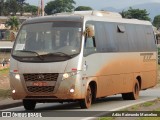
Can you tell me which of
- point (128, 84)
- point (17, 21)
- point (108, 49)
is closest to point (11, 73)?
point (108, 49)

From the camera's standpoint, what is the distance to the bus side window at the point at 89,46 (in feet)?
62.8

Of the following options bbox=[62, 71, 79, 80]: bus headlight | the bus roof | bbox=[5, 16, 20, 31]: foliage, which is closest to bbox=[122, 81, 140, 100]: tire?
the bus roof

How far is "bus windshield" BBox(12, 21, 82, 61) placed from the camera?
18500 mm

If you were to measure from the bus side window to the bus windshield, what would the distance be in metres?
0.40

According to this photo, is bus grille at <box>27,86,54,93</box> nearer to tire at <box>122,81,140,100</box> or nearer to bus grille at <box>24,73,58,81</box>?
bus grille at <box>24,73,58,81</box>

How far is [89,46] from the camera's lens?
769 inches

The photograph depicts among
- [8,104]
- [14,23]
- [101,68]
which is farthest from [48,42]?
[14,23]

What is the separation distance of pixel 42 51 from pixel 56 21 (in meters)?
1.25

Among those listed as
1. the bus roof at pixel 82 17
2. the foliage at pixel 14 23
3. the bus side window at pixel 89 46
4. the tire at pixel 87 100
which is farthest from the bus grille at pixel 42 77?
the foliage at pixel 14 23

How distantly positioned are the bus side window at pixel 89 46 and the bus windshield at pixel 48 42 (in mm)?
402

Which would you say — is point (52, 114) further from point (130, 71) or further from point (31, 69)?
point (130, 71)

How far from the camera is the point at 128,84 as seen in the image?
76.9ft

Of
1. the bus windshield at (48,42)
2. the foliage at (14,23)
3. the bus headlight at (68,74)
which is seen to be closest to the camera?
the bus headlight at (68,74)

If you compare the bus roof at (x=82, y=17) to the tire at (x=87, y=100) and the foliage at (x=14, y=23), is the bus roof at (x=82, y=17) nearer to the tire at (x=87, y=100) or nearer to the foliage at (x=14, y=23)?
the tire at (x=87, y=100)
